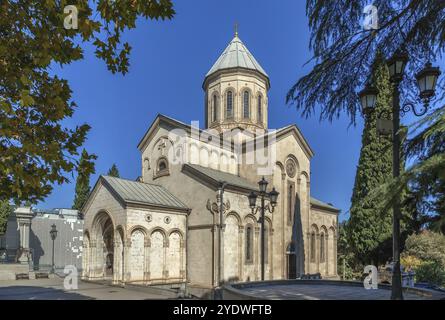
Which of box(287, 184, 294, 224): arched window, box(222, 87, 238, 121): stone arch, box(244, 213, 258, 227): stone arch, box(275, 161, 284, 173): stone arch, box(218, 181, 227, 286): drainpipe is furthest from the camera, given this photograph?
box(222, 87, 238, 121): stone arch

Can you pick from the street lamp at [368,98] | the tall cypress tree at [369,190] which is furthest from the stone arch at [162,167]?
the street lamp at [368,98]

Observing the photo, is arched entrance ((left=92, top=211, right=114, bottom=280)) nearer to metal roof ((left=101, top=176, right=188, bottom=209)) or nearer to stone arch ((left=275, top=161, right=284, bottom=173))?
metal roof ((left=101, top=176, right=188, bottom=209))

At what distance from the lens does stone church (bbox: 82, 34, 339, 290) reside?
799 inches

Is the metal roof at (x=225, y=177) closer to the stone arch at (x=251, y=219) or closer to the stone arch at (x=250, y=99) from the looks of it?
the stone arch at (x=251, y=219)

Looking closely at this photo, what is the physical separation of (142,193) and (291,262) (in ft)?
35.7

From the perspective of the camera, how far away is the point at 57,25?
5523mm

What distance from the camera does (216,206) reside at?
2058 cm

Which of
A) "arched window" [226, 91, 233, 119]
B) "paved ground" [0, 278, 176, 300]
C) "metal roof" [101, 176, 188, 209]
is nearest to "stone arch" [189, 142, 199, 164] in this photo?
"metal roof" [101, 176, 188, 209]

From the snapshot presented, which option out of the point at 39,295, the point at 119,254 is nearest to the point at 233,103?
the point at 119,254

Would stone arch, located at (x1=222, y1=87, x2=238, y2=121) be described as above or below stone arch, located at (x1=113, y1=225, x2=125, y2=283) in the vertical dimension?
above

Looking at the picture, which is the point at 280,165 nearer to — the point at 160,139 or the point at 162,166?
the point at 162,166

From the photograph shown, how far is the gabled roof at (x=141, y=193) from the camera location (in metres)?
20.3

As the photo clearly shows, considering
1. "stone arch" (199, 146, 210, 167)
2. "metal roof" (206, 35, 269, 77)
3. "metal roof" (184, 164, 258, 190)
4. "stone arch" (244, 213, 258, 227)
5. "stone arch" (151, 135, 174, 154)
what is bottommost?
"stone arch" (244, 213, 258, 227)
